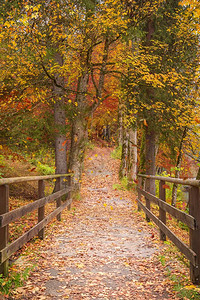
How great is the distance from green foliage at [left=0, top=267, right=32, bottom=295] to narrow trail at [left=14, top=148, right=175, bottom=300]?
10 centimetres

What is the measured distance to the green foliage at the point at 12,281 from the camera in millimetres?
3838

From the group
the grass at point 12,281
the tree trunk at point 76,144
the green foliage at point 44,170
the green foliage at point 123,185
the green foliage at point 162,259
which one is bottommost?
the green foliage at point 123,185

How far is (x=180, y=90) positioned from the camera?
13367 millimetres

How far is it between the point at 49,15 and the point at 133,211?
25.6 ft

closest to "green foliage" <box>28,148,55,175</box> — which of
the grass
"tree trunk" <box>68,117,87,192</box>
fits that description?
"tree trunk" <box>68,117,87,192</box>

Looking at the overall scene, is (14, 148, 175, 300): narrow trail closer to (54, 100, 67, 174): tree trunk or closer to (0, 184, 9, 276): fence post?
(0, 184, 9, 276): fence post

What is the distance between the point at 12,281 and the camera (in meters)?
4.22

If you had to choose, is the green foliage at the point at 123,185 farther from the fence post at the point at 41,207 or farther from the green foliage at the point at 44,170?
the fence post at the point at 41,207

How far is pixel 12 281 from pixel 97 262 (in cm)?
178

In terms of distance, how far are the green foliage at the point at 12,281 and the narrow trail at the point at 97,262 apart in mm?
96

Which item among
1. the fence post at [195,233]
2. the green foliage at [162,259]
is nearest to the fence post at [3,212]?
the fence post at [195,233]

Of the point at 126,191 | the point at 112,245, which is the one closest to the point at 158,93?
the point at 126,191

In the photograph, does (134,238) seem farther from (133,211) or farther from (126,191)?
(126,191)

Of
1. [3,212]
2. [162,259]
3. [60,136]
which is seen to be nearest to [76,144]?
[60,136]
